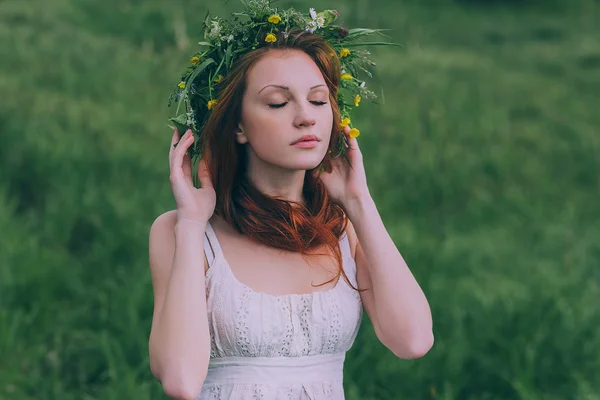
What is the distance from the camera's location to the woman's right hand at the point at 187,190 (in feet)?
8.91

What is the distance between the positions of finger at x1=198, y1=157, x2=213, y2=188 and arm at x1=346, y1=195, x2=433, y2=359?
16.6 inches

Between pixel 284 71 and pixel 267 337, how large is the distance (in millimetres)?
753

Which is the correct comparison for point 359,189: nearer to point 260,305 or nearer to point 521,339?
point 260,305

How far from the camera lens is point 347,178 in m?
2.92

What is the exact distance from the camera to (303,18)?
291 centimetres

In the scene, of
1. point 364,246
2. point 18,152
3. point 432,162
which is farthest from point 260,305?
point 432,162

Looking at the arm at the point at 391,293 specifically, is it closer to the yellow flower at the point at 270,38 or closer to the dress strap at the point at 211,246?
the dress strap at the point at 211,246

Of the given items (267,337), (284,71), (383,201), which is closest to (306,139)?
(284,71)

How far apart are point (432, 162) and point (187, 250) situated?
5.72m

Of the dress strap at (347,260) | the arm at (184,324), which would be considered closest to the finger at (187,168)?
the arm at (184,324)

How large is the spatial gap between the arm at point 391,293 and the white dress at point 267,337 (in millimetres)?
108

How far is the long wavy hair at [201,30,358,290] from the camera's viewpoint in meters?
2.83

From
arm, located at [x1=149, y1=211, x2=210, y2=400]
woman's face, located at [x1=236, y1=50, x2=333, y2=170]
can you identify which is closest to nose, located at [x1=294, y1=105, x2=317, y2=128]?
woman's face, located at [x1=236, y1=50, x2=333, y2=170]

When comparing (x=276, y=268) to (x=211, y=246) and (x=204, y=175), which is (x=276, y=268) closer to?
(x=211, y=246)
